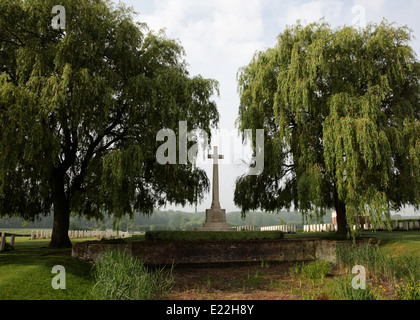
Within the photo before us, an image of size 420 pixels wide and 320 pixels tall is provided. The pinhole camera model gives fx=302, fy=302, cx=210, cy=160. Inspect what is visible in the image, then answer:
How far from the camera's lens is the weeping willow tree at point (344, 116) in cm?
1109

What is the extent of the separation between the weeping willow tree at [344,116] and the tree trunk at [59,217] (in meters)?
8.97

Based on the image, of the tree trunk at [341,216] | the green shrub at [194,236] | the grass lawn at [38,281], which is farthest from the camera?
the tree trunk at [341,216]

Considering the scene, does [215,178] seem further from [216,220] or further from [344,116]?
[344,116]

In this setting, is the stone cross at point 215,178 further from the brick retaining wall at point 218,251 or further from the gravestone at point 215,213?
the brick retaining wall at point 218,251

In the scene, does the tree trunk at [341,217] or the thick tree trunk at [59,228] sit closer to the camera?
the thick tree trunk at [59,228]

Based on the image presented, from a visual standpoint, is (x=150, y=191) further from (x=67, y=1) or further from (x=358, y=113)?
(x=358, y=113)

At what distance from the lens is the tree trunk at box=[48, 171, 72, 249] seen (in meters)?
13.2

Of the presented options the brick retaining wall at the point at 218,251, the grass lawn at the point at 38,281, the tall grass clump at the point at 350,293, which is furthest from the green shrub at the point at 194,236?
the tall grass clump at the point at 350,293

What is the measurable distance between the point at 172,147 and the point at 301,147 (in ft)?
17.5

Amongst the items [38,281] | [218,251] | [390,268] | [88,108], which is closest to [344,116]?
[390,268]

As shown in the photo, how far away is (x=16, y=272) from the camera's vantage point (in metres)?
7.31

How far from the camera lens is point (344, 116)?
11820mm

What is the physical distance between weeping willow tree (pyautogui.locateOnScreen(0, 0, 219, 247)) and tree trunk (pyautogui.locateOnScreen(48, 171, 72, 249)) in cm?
4
